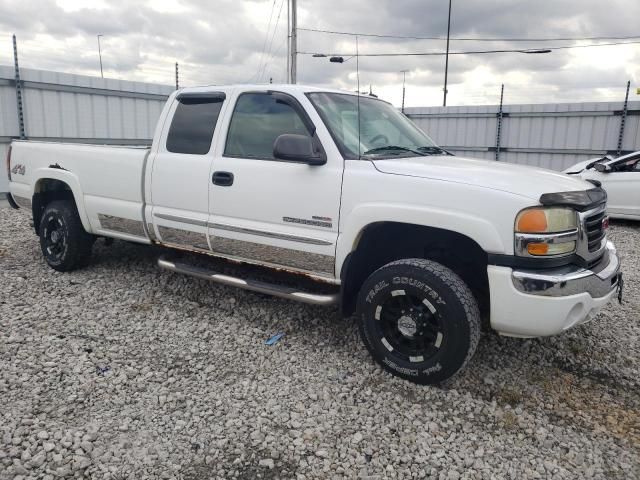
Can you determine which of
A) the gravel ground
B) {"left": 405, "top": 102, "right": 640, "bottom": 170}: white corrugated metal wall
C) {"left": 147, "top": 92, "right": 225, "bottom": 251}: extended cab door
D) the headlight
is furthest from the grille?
{"left": 405, "top": 102, "right": 640, "bottom": 170}: white corrugated metal wall

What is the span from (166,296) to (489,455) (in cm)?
A: 328

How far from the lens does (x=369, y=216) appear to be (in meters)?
3.33

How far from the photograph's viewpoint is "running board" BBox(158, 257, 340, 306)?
361 centimetres

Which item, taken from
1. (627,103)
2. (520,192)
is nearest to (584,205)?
(520,192)

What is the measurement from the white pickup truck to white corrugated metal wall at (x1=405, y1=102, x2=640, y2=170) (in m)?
11.2

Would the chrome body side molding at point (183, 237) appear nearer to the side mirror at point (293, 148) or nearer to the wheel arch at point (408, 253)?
the side mirror at point (293, 148)

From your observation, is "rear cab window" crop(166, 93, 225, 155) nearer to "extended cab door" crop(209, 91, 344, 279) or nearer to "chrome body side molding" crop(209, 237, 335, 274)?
"extended cab door" crop(209, 91, 344, 279)

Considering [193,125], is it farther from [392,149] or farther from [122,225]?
[392,149]

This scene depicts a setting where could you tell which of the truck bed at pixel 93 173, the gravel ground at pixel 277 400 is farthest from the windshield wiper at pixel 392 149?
the truck bed at pixel 93 173

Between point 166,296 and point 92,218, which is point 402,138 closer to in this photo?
point 166,296

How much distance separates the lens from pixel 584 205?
300cm

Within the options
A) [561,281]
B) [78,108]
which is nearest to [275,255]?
[561,281]

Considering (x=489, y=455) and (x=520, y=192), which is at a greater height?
(x=520, y=192)

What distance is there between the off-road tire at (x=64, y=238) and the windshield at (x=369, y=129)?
9.81 ft
